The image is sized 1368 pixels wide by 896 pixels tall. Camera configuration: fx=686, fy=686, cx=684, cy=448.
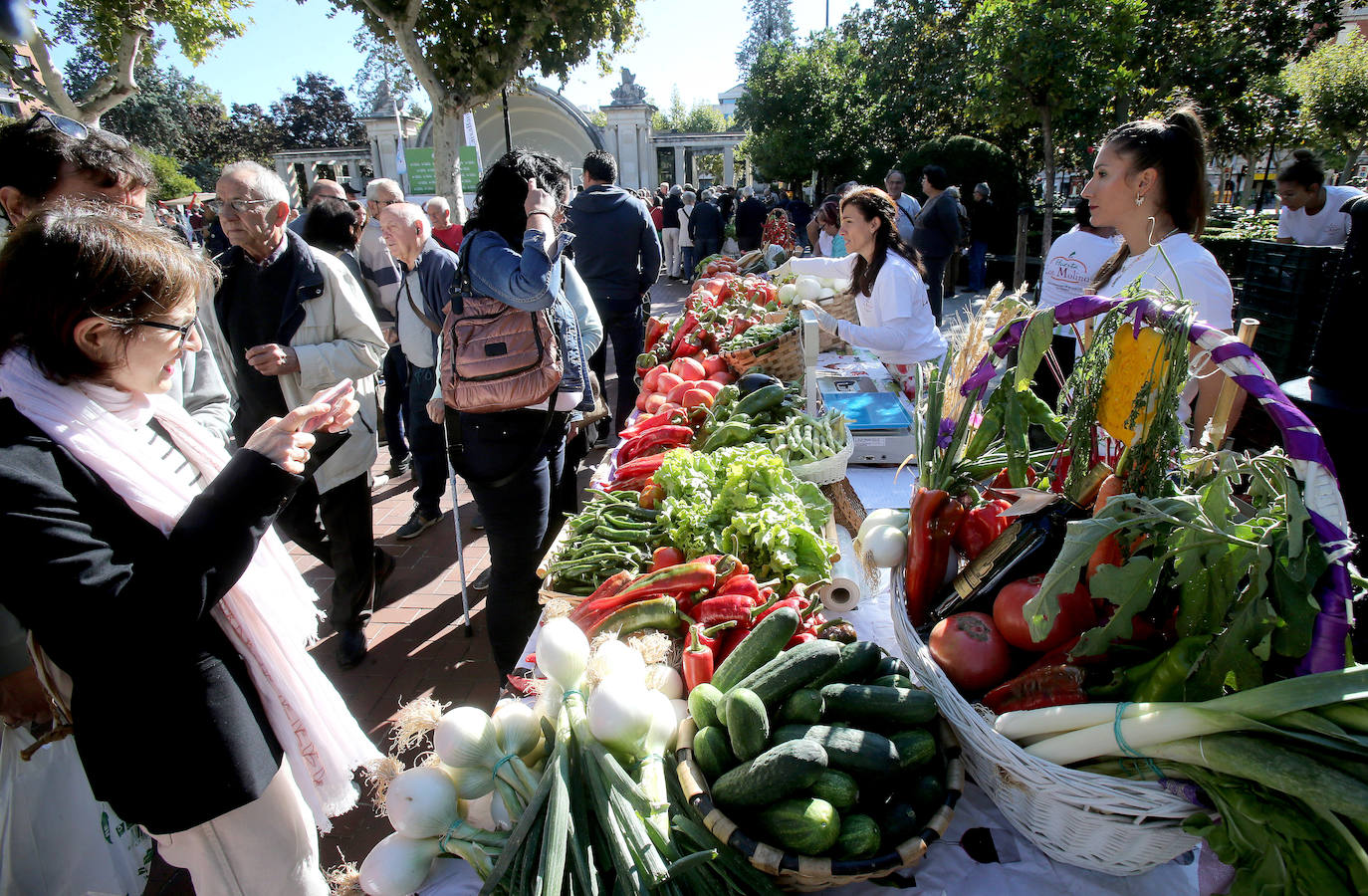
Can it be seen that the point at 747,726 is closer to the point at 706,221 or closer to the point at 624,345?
the point at 624,345

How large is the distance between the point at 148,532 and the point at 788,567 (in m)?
1.55

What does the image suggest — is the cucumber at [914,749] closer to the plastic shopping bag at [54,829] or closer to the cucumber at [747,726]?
the cucumber at [747,726]

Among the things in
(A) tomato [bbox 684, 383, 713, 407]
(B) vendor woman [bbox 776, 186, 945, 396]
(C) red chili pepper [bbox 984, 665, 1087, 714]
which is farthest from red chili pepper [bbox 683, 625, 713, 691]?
(B) vendor woman [bbox 776, 186, 945, 396]

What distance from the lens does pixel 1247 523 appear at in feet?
3.86

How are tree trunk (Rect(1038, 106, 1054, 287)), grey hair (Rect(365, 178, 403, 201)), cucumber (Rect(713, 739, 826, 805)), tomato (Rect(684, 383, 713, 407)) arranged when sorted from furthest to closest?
1. tree trunk (Rect(1038, 106, 1054, 287))
2. grey hair (Rect(365, 178, 403, 201))
3. tomato (Rect(684, 383, 713, 407))
4. cucumber (Rect(713, 739, 826, 805))

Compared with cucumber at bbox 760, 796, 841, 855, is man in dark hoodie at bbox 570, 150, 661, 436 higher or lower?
higher

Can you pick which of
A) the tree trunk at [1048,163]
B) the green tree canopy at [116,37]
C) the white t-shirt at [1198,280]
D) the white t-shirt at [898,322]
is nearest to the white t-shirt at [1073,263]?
the white t-shirt at [898,322]

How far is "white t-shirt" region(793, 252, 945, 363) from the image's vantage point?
142 inches

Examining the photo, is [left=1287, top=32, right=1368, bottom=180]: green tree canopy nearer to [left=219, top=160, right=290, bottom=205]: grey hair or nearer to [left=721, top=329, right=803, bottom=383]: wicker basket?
[left=721, top=329, right=803, bottom=383]: wicker basket

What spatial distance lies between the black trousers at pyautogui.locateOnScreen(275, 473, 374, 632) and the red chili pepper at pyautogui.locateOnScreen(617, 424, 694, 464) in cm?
128

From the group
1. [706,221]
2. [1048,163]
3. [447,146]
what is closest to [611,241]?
[1048,163]

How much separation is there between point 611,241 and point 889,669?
15.0 feet

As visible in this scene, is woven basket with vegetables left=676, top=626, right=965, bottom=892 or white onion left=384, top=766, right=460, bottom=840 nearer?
woven basket with vegetables left=676, top=626, right=965, bottom=892

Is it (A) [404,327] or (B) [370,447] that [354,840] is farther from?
(A) [404,327]
